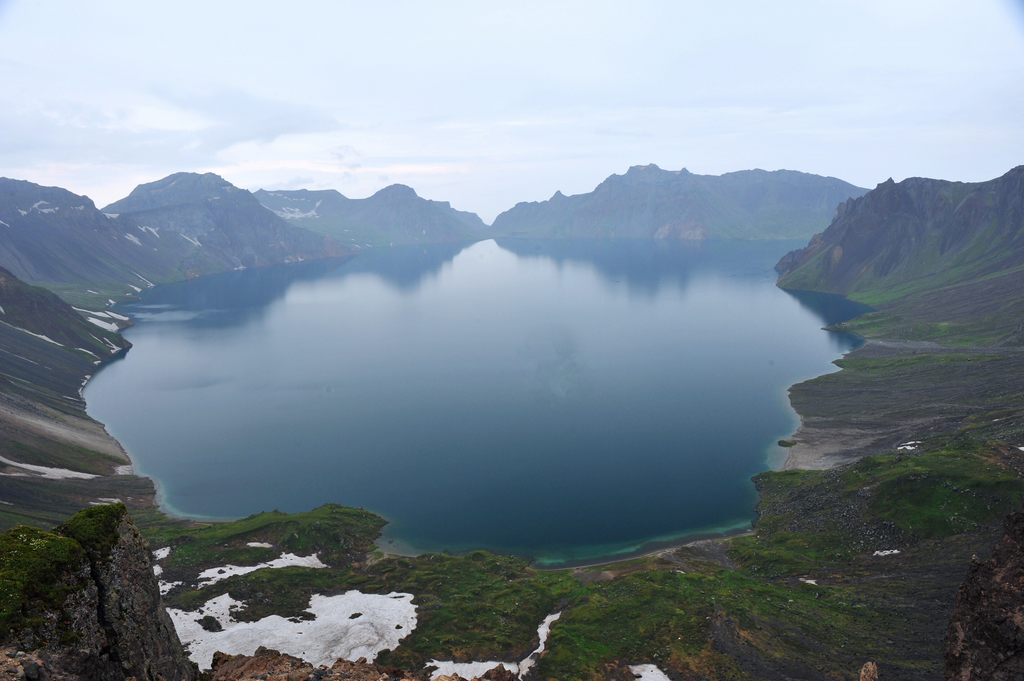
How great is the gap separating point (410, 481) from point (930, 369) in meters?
115

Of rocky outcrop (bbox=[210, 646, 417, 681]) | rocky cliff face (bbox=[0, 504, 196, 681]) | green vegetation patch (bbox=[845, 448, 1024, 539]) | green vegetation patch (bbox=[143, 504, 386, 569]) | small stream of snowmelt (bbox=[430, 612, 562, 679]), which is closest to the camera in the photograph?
rocky cliff face (bbox=[0, 504, 196, 681])

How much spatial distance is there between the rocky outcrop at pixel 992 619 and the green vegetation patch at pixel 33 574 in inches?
1487

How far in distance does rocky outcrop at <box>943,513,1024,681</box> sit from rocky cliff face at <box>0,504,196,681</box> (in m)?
35.6

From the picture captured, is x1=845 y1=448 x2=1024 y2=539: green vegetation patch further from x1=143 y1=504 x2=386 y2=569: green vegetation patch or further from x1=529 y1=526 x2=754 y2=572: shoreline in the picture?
x1=143 y1=504 x2=386 y2=569: green vegetation patch

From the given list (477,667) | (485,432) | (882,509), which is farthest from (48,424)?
(882,509)

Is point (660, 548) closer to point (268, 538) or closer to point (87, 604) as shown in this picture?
point (268, 538)

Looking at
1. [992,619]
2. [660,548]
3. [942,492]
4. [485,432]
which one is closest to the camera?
[992,619]

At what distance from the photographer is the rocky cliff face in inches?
785

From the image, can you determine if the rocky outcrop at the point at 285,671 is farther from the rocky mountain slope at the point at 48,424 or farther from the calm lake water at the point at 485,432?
the rocky mountain slope at the point at 48,424

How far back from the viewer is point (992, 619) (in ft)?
85.1

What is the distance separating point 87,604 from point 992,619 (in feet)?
126

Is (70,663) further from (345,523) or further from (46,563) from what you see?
(345,523)

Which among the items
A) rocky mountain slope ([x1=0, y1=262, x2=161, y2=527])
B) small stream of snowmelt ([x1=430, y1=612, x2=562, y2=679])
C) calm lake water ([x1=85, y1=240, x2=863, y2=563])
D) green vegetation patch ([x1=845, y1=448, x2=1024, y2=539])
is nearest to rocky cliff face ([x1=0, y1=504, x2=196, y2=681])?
small stream of snowmelt ([x1=430, y1=612, x2=562, y2=679])

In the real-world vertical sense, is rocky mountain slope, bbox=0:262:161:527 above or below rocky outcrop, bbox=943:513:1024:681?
below
